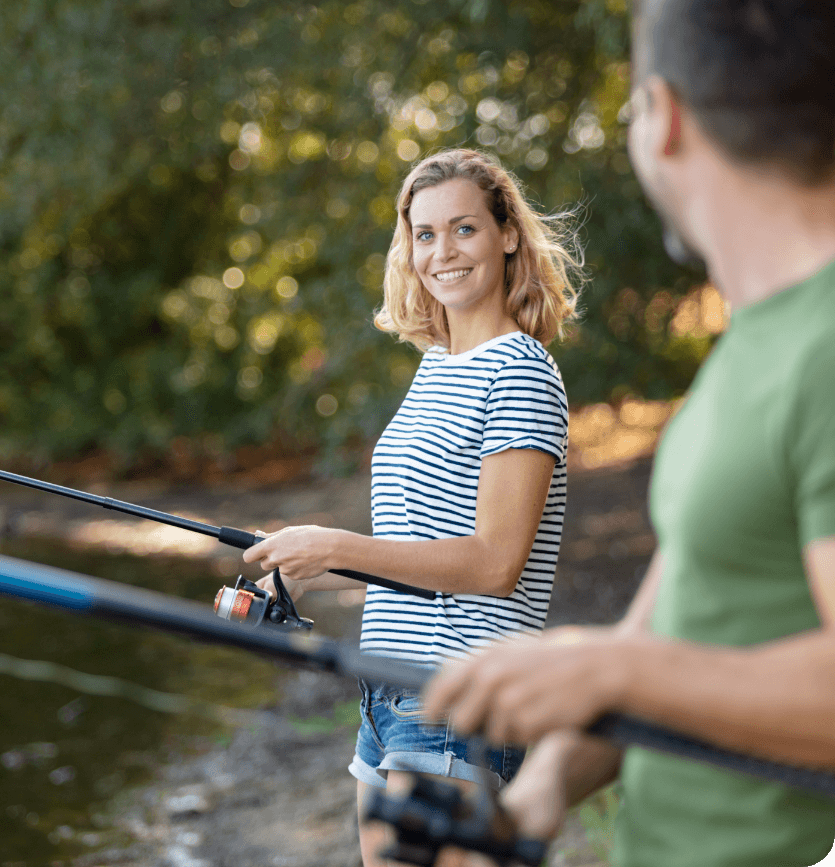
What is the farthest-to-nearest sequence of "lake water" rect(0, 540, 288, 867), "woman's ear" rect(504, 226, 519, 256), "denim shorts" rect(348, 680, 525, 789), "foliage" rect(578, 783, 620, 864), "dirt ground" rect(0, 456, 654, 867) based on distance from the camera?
"lake water" rect(0, 540, 288, 867) → "dirt ground" rect(0, 456, 654, 867) → "foliage" rect(578, 783, 620, 864) → "woman's ear" rect(504, 226, 519, 256) → "denim shorts" rect(348, 680, 525, 789)

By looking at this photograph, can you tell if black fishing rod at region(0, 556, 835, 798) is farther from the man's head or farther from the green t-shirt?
the man's head

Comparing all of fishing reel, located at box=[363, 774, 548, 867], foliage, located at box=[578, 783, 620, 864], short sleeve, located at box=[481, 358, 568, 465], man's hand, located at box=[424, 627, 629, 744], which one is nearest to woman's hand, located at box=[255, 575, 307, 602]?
short sleeve, located at box=[481, 358, 568, 465]

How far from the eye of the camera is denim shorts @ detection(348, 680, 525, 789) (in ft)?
5.29

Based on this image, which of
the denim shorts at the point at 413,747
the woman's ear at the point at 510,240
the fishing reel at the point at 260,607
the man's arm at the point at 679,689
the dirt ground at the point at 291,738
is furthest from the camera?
the dirt ground at the point at 291,738

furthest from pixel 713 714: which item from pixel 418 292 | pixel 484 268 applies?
pixel 418 292

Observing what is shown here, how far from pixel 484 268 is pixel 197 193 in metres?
12.0

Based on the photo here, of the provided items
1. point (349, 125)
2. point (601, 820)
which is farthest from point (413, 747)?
point (349, 125)

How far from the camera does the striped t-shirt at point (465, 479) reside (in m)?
1.70

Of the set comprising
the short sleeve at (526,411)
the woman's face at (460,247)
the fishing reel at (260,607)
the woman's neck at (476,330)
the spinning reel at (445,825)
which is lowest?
the fishing reel at (260,607)

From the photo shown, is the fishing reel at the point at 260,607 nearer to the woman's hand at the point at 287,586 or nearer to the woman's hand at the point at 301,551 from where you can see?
the woman's hand at the point at 287,586

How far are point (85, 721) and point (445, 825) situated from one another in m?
5.02

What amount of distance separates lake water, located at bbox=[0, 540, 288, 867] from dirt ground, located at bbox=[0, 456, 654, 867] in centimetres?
17

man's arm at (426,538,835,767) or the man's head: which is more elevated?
the man's head

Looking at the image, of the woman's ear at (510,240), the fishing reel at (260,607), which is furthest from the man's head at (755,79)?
the fishing reel at (260,607)
